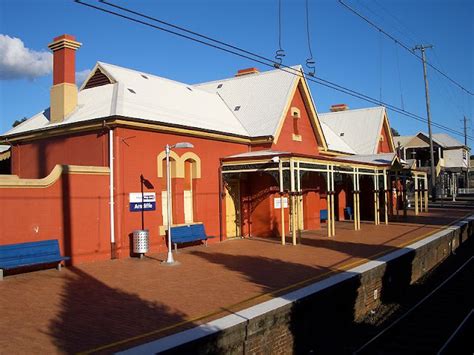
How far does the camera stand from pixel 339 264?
1245 centimetres

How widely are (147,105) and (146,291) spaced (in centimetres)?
816

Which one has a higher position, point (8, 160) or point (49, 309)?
point (8, 160)

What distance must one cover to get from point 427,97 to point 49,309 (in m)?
38.3

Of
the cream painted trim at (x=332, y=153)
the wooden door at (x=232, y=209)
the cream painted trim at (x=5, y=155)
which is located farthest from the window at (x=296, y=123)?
the cream painted trim at (x=5, y=155)

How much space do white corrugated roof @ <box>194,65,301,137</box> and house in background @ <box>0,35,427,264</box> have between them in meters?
0.07

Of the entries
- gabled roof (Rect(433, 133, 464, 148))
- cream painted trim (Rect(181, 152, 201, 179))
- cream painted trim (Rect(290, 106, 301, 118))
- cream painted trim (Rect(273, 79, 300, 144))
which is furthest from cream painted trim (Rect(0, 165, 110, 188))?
gabled roof (Rect(433, 133, 464, 148))

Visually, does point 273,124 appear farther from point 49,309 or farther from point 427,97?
point 427,97

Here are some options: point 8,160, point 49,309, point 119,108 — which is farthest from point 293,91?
point 49,309

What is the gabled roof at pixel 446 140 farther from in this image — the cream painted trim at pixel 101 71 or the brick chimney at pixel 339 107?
the cream painted trim at pixel 101 71

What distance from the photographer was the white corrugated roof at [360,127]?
3434 cm

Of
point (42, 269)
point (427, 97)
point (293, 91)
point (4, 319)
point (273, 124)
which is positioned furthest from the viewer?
point (427, 97)

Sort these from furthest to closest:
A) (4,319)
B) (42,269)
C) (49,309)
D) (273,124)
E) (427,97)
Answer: (427,97) < (273,124) < (42,269) < (49,309) < (4,319)

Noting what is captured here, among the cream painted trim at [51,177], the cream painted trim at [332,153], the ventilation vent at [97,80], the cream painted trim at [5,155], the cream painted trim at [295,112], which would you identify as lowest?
the cream painted trim at [51,177]

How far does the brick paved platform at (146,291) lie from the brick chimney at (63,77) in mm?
6075
